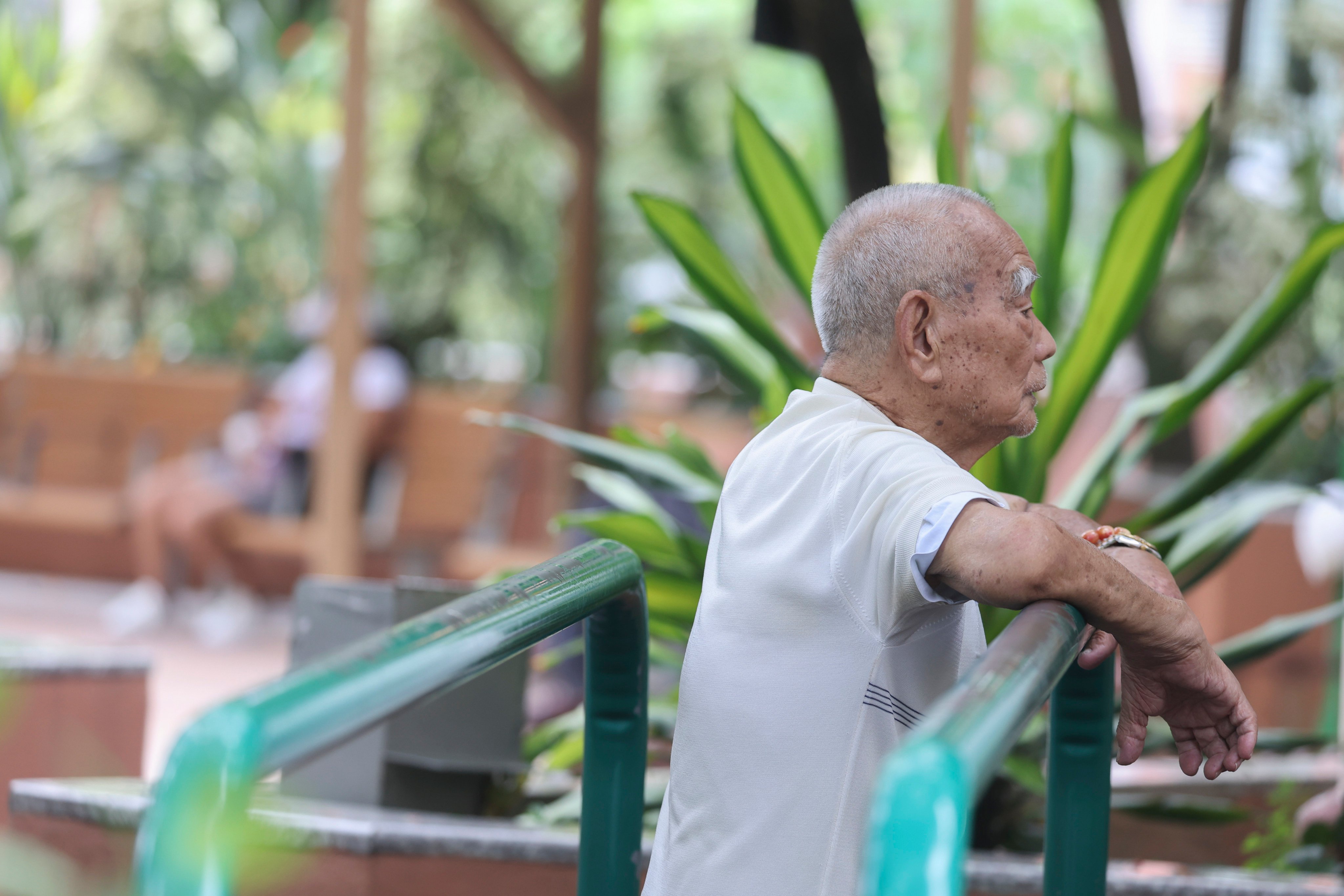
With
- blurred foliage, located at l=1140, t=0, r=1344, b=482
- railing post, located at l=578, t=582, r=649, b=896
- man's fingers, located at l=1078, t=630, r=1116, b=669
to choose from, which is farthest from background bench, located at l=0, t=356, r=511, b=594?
man's fingers, located at l=1078, t=630, r=1116, b=669

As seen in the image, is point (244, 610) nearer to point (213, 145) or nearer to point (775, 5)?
point (775, 5)

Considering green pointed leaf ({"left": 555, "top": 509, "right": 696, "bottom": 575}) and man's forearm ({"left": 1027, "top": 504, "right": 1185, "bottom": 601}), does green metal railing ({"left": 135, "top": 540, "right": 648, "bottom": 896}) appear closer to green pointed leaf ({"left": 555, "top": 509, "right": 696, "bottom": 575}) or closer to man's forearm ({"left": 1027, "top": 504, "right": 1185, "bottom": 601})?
man's forearm ({"left": 1027, "top": 504, "right": 1185, "bottom": 601})

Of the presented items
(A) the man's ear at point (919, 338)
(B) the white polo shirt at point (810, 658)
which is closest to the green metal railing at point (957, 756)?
(B) the white polo shirt at point (810, 658)

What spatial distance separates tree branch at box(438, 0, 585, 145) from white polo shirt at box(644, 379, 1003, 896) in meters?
5.27

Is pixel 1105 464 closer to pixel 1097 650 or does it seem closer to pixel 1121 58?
pixel 1097 650

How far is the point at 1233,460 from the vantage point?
2301 mm

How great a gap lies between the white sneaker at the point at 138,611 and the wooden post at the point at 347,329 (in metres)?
1.56

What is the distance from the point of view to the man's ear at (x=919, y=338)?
1129mm

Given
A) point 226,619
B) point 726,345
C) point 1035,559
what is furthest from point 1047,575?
point 226,619

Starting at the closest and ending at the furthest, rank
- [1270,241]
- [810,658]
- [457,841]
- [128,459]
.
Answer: [810,658] < [457,841] < [1270,241] < [128,459]

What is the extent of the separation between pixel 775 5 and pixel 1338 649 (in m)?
2.11

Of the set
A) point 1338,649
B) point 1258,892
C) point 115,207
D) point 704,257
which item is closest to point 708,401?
point 115,207

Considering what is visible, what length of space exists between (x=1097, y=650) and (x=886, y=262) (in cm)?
33

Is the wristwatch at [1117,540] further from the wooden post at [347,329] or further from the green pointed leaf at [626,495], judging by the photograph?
the wooden post at [347,329]
